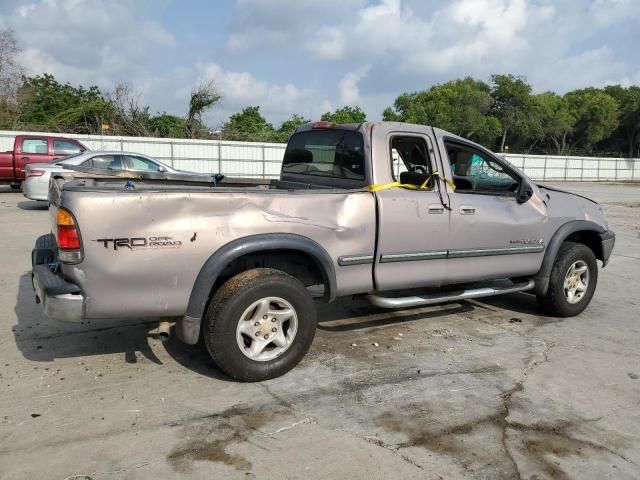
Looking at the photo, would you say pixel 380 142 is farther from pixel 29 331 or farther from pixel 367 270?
pixel 29 331

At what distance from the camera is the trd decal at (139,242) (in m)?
3.41

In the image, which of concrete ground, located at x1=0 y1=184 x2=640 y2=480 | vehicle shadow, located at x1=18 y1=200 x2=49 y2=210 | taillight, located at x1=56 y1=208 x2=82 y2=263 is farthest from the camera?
vehicle shadow, located at x1=18 y1=200 x2=49 y2=210

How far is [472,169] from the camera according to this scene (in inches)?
215

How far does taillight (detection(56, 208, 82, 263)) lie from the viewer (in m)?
3.37

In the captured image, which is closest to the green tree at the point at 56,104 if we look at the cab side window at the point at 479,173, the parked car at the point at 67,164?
the parked car at the point at 67,164

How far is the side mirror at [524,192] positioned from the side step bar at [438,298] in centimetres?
84

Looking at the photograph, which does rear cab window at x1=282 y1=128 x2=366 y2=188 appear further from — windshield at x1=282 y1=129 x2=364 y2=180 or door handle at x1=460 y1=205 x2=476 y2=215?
door handle at x1=460 y1=205 x2=476 y2=215

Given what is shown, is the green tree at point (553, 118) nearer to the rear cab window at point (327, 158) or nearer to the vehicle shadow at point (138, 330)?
the vehicle shadow at point (138, 330)

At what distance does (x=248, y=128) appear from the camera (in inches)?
1329

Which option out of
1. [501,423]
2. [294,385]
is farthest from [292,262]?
[501,423]

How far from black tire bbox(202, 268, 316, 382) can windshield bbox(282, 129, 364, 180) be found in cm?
123

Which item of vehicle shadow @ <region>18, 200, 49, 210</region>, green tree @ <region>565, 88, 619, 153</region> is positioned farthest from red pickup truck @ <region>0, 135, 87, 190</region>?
green tree @ <region>565, 88, 619, 153</region>

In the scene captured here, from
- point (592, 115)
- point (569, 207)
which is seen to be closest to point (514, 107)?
point (592, 115)

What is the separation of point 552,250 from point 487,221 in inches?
38.7
